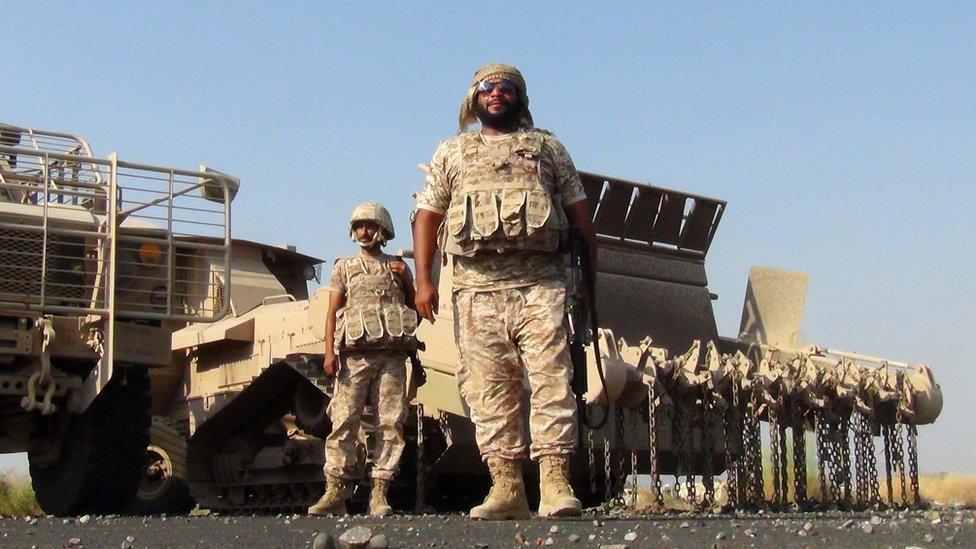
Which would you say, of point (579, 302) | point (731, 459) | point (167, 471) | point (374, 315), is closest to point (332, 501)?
point (374, 315)

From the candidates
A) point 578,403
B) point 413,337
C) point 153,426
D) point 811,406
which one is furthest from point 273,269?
point 578,403

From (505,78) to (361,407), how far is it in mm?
2343

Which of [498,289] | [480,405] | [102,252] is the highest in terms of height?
[102,252]

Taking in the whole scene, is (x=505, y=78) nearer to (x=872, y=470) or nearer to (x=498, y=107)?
(x=498, y=107)

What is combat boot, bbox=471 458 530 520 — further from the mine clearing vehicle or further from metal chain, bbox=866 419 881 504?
metal chain, bbox=866 419 881 504

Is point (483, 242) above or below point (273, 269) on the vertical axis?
below

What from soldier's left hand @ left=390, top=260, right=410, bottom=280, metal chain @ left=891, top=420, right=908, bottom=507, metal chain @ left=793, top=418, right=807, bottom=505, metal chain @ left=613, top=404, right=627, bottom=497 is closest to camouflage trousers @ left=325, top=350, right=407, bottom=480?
soldier's left hand @ left=390, top=260, right=410, bottom=280

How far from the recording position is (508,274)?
5.36m

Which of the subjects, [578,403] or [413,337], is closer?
[578,403]

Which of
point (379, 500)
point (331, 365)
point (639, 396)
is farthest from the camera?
point (639, 396)

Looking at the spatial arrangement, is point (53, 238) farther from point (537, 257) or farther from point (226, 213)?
point (537, 257)

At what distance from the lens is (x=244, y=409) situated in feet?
36.4

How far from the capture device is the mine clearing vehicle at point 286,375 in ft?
27.8

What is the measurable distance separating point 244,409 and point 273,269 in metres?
3.39
